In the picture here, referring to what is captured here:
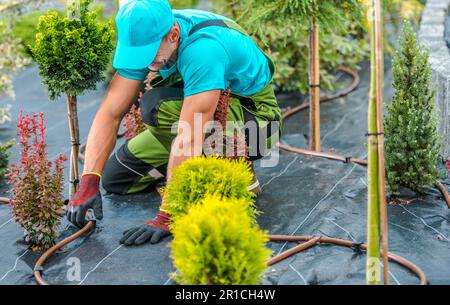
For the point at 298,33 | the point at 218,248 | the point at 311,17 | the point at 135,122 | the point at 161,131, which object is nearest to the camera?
the point at 218,248

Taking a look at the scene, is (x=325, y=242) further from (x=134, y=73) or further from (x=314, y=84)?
(x=314, y=84)

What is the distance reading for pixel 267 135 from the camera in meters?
5.04

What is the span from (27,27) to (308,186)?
5032 millimetres

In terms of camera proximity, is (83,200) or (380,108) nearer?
(380,108)

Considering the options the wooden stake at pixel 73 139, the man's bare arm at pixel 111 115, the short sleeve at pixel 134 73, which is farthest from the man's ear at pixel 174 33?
the wooden stake at pixel 73 139

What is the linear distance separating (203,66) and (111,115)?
0.77 m

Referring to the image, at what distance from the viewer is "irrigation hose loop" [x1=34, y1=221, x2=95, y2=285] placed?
395 centimetres

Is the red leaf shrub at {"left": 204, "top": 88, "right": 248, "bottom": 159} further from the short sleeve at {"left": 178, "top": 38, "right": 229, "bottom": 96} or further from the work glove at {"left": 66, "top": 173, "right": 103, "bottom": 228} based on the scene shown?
the work glove at {"left": 66, "top": 173, "right": 103, "bottom": 228}

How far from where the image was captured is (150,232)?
14.2 feet

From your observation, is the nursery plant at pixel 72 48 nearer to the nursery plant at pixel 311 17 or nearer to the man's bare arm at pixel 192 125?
the man's bare arm at pixel 192 125

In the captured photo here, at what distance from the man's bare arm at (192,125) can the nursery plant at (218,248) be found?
1108 mm

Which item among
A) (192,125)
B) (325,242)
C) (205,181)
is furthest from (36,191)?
(325,242)

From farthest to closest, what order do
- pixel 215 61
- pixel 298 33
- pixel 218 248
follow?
1. pixel 298 33
2. pixel 215 61
3. pixel 218 248
